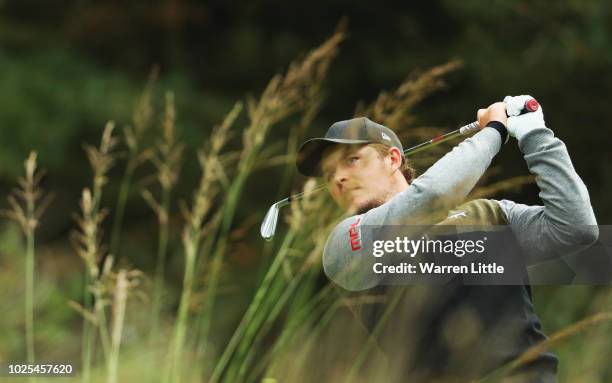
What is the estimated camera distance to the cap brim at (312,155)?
2.08 m

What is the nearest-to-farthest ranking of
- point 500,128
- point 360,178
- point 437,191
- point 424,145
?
point 437,191 < point 500,128 < point 360,178 < point 424,145

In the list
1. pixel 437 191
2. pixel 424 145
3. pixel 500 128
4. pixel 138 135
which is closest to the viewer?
pixel 437 191

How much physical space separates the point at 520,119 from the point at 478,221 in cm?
21

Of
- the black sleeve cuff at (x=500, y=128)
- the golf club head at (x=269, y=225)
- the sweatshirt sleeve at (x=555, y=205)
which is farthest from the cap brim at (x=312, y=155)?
the sweatshirt sleeve at (x=555, y=205)

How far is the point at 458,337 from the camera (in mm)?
1756

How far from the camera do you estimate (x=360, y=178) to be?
1969 mm

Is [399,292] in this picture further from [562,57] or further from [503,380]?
[562,57]

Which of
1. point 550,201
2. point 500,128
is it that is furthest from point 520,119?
point 550,201

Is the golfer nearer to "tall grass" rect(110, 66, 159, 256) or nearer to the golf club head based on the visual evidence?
the golf club head

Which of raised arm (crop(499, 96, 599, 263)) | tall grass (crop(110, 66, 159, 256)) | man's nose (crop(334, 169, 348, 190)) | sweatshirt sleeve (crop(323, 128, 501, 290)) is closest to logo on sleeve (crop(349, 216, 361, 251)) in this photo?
sweatshirt sleeve (crop(323, 128, 501, 290))

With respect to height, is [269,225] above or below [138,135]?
below

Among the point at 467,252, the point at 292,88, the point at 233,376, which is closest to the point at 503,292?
the point at 467,252

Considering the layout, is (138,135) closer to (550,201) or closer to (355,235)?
(355,235)

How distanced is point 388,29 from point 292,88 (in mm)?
4871
